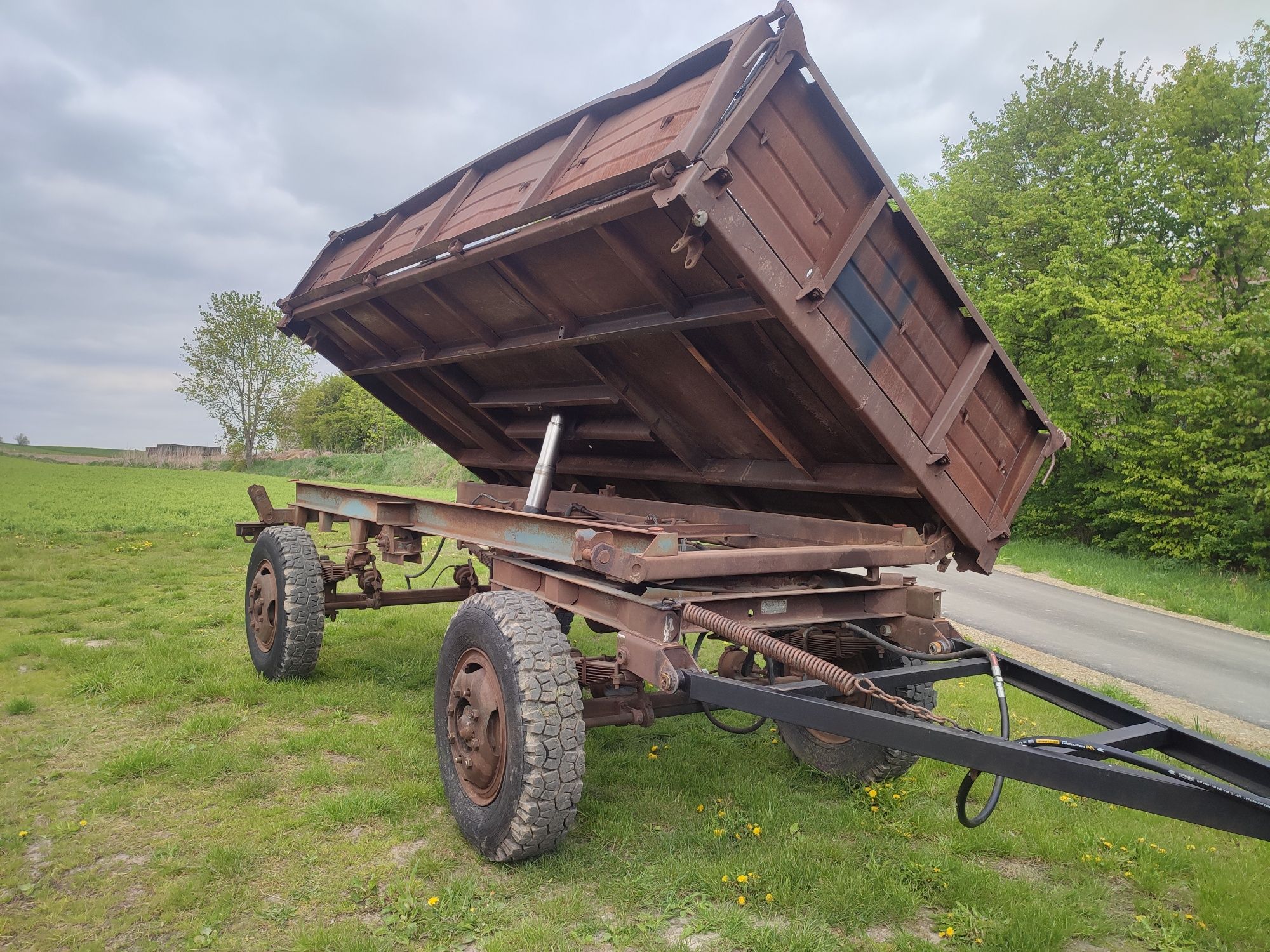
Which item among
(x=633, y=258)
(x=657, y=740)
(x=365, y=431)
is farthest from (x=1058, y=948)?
(x=365, y=431)

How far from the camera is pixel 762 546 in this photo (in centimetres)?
439

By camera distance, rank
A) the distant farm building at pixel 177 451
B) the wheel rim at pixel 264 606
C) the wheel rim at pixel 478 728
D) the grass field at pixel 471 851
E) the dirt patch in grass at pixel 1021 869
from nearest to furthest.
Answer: the grass field at pixel 471 851, the wheel rim at pixel 478 728, the dirt patch in grass at pixel 1021 869, the wheel rim at pixel 264 606, the distant farm building at pixel 177 451

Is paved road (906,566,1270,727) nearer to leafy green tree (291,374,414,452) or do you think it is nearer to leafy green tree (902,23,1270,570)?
leafy green tree (902,23,1270,570)

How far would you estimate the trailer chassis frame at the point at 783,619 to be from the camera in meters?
2.26

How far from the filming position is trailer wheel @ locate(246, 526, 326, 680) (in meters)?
5.33

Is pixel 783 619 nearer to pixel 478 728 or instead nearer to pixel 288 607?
pixel 478 728

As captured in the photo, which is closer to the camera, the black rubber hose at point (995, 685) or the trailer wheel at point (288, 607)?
the black rubber hose at point (995, 685)

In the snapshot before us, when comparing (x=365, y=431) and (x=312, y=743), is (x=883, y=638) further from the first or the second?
(x=365, y=431)

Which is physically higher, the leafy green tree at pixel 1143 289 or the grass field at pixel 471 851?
the leafy green tree at pixel 1143 289

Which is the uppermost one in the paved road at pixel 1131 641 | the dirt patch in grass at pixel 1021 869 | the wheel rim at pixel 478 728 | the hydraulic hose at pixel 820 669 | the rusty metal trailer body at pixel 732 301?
the rusty metal trailer body at pixel 732 301

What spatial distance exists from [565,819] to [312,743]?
2.17 meters

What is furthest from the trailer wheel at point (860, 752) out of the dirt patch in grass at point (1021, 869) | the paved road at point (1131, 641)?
the paved road at point (1131, 641)

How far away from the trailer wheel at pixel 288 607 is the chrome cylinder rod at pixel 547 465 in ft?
5.12

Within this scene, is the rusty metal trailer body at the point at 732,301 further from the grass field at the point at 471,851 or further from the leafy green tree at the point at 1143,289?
the leafy green tree at the point at 1143,289
